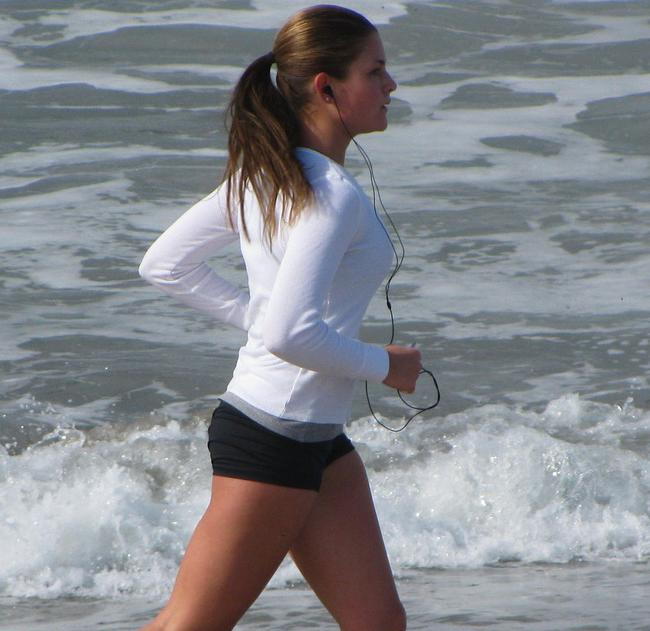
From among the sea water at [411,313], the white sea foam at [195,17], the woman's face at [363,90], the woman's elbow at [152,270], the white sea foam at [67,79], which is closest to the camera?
the woman's face at [363,90]

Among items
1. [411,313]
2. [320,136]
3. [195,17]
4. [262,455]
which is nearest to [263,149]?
[320,136]

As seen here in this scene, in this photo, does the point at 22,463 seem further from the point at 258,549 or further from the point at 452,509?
the point at 258,549

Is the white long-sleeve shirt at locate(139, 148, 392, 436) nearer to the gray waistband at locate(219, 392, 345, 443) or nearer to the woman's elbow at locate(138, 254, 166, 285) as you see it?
the gray waistband at locate(219, 392, 345, 443)

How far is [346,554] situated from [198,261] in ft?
2.09

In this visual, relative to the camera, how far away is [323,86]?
7.23 ft

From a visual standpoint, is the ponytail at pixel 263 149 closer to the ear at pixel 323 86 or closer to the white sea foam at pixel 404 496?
the ear at pixel 323 86

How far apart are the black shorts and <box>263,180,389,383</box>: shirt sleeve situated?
17 cm

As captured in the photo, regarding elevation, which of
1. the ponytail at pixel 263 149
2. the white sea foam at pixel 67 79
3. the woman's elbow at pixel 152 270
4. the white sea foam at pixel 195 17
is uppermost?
the ponytail at pixel 263 149

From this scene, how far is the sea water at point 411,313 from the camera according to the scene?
4.69m

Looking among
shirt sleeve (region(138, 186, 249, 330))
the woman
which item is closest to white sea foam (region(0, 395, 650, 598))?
shirt sleeve (region(138, 186, 249, 330))

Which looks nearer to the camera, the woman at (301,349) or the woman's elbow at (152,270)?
the woman at (301,349)

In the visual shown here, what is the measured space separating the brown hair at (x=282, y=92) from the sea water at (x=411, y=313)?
2.12m

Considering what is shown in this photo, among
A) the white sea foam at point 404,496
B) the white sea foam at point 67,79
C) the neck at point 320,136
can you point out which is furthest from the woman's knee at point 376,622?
the white sea foam at point 67,79

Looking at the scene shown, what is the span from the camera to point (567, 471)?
543 centimetres
